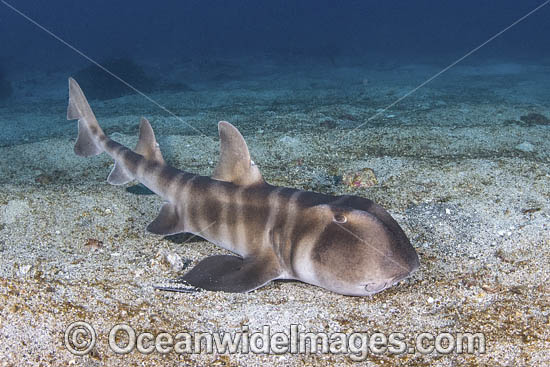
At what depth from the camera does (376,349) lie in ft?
7.71

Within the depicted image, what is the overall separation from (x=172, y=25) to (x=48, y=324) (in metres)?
94.5

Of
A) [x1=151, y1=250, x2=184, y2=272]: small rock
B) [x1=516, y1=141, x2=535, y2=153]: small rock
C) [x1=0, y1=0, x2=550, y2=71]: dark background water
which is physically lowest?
[x1=151, y1=250, x2=184, y2=272]: small rock

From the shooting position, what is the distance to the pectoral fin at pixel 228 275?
2.79m

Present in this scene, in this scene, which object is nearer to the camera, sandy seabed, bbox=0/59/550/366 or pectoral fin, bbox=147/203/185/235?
sandy seabed, bbox=0/59/550/366

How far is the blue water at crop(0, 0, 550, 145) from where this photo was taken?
46.2ft

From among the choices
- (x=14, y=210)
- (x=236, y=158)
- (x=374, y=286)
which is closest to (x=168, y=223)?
(x=236, y=158)

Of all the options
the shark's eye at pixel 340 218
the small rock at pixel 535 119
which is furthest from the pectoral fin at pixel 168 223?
the small rock at pixel 535 119

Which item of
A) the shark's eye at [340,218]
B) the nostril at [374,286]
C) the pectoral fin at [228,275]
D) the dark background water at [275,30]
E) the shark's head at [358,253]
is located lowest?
the pectoral fin at [228,275]

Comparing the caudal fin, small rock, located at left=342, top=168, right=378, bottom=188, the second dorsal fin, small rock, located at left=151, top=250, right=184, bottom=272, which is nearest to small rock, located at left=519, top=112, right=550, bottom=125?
small rock, located at left=342, top=168, right=378, bottom=188

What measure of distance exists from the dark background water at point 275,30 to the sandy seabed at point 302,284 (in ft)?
91.4

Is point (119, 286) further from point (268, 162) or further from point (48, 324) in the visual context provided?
point (268, 162)

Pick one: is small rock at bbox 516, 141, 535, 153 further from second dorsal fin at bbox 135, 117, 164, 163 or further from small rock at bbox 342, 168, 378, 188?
second dorsal fin at bbox 135, 117, 164, 163

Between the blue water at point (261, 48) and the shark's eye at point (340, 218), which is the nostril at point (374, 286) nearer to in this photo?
the shark's eye at point (340, 218)

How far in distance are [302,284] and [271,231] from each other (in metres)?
0.52
